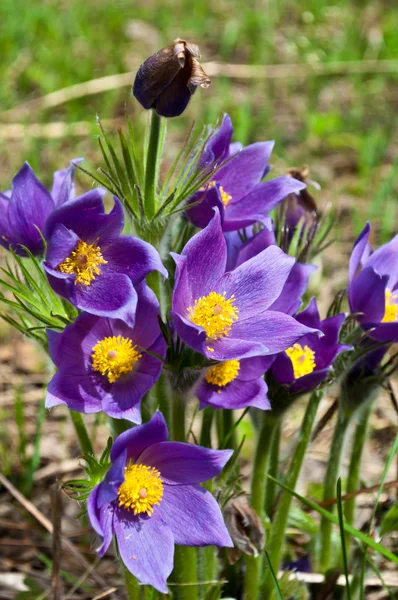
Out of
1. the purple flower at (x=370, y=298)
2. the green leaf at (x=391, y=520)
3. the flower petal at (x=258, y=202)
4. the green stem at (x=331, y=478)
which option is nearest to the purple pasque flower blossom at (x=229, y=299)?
the flower petal at (x=258, y=202)

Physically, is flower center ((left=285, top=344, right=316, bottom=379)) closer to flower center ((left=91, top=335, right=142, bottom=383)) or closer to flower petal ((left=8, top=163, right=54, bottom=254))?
flower center ((left=91, top=335, right=142, bottom=383))

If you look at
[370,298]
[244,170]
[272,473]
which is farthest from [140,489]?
[244,170]

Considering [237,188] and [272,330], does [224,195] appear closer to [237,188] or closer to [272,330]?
[237,188]

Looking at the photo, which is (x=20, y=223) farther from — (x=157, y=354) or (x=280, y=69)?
(x=280, y=69)

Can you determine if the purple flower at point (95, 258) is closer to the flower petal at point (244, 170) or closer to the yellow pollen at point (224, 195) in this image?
the yellow pollen at point (224, 195)

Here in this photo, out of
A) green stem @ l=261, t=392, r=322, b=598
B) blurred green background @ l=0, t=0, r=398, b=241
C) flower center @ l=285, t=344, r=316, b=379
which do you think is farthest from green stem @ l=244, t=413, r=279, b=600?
blurred green background @ l=0, t=0, r=398, b=241

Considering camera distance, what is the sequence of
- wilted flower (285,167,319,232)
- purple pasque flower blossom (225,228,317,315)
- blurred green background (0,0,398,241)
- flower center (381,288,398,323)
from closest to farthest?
purple pasque flower blossom (225,228,317,315), flower center (381,288,398,323), wilted flower (285,167,319,232), blurred green background (0,0,398,241)
